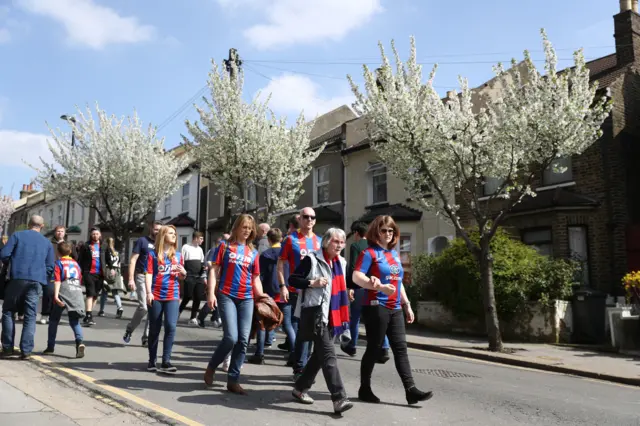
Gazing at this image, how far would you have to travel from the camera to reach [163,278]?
697 cm

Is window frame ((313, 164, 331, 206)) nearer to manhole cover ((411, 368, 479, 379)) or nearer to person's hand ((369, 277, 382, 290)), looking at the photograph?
manhole cover ((411, 368, 479, 379))

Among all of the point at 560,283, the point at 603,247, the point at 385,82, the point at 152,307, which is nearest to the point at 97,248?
the point at 152,307

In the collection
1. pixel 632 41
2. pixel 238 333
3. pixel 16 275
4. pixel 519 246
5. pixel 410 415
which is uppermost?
pixel 632 41

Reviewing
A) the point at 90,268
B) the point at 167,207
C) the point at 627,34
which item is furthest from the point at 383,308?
the point at 167,207

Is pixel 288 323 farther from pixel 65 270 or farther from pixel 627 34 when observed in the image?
pixel 627 34

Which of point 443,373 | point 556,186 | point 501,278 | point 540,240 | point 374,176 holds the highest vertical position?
point 374,176

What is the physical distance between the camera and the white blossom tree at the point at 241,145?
19.5 metres

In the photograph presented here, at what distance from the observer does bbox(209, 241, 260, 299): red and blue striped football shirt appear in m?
Answer: 6.22

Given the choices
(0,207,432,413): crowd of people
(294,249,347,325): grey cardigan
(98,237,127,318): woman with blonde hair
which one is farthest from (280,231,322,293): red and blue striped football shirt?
(98,237,127,318): woman with blonde hair

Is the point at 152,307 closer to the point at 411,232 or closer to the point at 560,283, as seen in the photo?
the point at 560,283

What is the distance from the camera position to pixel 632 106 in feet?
54.7

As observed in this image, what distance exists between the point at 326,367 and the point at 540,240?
12921 millimetres

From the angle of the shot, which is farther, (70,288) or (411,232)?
(411,232)

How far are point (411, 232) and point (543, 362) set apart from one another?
10.5m
